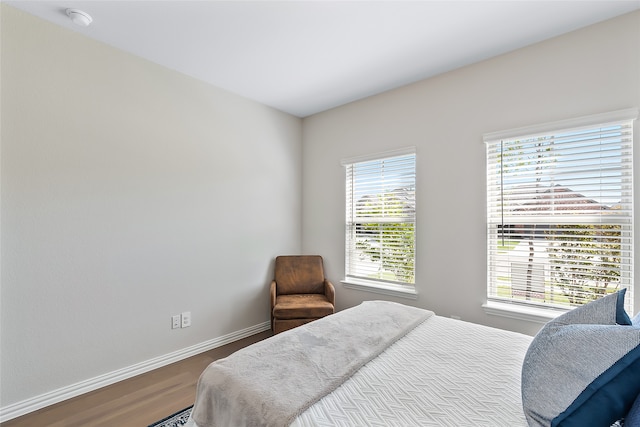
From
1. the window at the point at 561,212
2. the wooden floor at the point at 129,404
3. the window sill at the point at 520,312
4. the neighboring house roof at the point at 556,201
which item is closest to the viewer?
the wooden floor at the point at 129,404

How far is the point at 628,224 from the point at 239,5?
294 cm

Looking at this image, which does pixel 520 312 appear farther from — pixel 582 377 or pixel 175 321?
pixel 175 321

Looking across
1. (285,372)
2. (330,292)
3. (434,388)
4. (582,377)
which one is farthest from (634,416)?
(330,292)

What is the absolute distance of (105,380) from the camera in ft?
7.65

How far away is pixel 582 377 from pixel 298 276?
112 inches

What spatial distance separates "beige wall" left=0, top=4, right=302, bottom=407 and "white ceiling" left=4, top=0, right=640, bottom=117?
32 centimetres

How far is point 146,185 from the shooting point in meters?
2.60

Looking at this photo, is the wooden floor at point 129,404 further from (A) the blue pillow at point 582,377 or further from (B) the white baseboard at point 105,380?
(A) the blue pillow at point 582,377

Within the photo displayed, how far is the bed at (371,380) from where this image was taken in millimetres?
1049

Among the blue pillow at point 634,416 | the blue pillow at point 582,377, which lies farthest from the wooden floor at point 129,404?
the blue pillow at point 634,416

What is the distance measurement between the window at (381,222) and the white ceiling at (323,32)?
3.03 feet

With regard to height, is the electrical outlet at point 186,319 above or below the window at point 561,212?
below

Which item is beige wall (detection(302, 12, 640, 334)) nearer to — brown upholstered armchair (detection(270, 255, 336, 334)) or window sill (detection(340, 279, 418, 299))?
window sill (detection(340, 279, 418, 299))

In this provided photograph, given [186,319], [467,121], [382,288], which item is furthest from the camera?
[382,288]
